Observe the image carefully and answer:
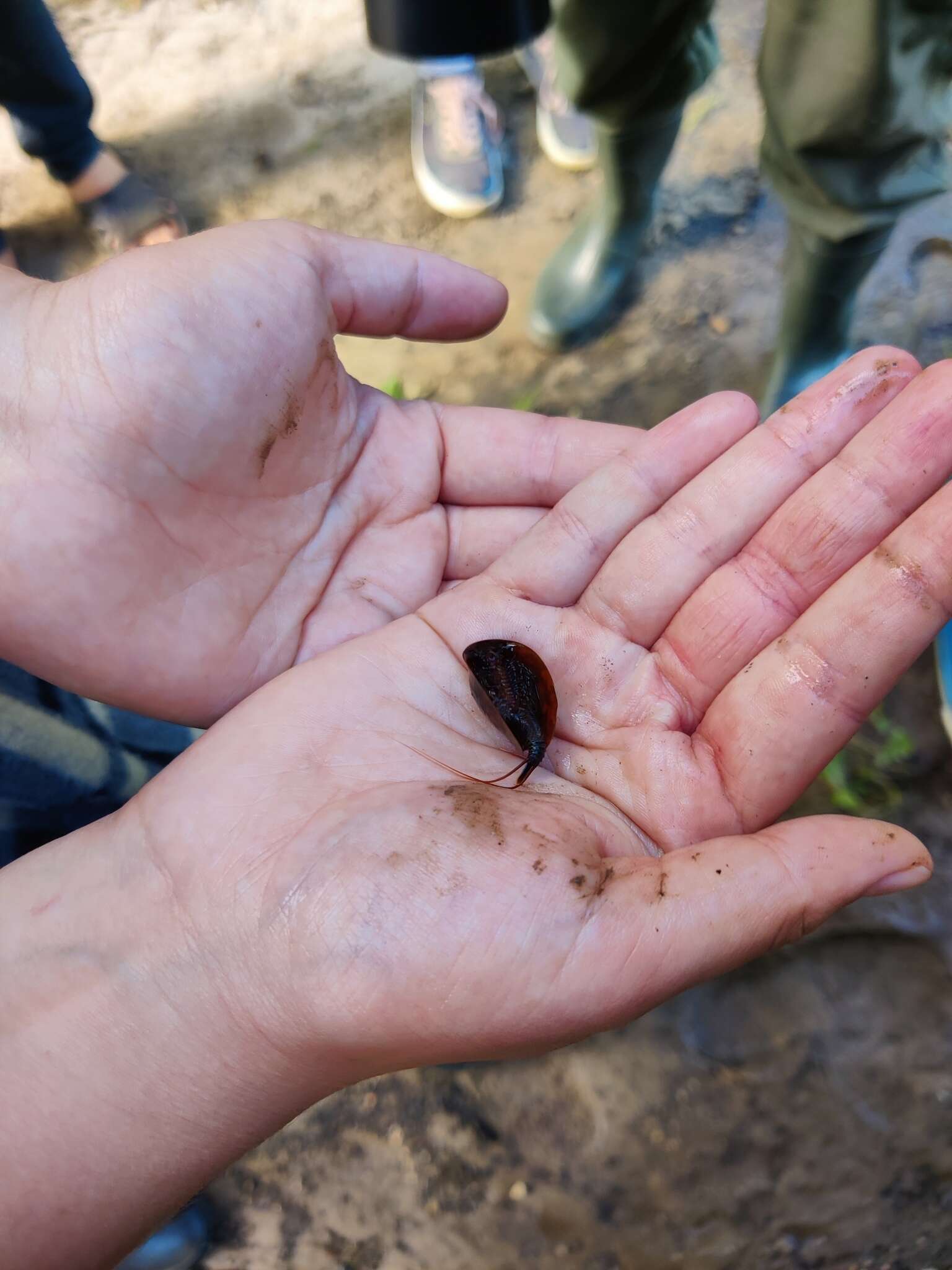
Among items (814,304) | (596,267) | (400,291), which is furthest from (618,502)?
(596,267)

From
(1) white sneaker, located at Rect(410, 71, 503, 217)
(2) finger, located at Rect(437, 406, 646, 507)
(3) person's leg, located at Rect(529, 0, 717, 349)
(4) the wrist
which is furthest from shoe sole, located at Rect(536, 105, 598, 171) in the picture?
(4) the wrist

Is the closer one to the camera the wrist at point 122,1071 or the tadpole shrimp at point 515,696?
the wrist at point 122,1071

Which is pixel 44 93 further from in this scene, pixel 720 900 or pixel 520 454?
pixel 720 900

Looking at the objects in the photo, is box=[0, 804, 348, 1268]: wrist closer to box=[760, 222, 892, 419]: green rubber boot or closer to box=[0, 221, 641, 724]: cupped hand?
box=[0, 221, 641, 724]: cupped hand

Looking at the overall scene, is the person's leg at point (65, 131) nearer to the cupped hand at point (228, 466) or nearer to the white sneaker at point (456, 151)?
the white sneaker at point (456, 151)

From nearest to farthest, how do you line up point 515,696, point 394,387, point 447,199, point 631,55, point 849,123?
point 515,696
point 849,123
point 631,55
point 394,387
point 447,199

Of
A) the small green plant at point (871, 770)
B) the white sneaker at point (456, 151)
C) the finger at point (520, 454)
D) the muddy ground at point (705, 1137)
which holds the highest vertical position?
the white sneaker at point (456, 151)

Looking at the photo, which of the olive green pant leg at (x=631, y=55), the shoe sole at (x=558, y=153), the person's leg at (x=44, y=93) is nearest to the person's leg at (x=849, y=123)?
the olive green pant leg at (x=631, y=55)
